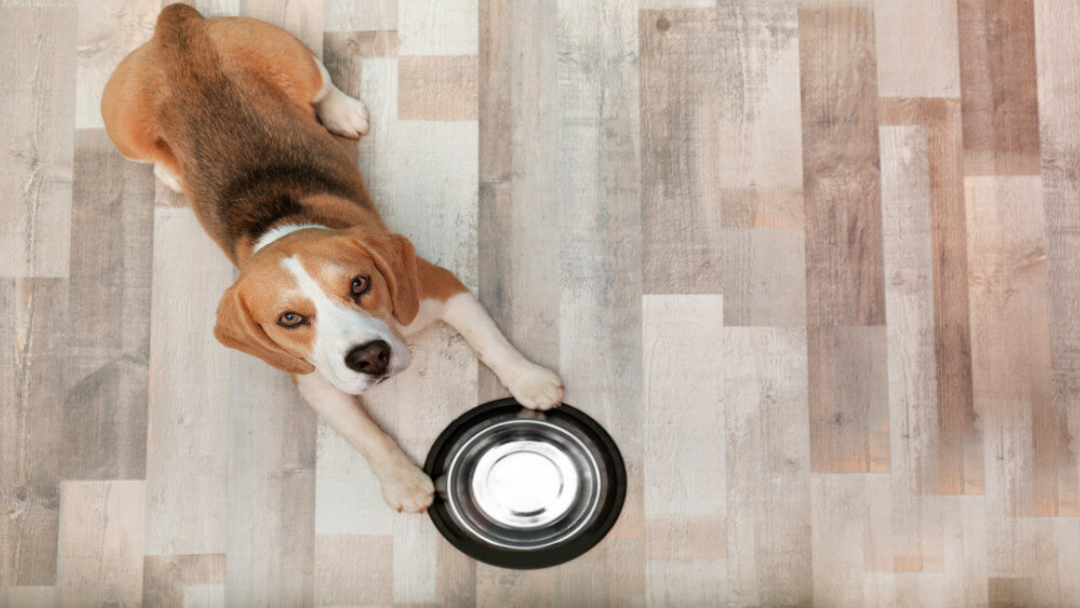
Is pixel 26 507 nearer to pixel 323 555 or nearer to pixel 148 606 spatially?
pixel 148 606

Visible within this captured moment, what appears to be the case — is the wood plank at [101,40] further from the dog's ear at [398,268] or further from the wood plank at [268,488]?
the dog's ear at [398,268]

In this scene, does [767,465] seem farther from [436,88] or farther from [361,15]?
[361,15]

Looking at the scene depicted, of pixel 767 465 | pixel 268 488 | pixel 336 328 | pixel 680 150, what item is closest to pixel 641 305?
pixel 680 150

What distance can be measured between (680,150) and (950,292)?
1.11 m

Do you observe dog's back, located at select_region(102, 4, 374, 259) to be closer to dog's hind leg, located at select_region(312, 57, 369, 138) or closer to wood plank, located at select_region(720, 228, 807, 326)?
dog's hind leg, located at select_region(312, 57, 369, 138)

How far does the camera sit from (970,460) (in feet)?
9.41

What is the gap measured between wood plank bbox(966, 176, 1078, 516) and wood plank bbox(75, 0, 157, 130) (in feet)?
10.4

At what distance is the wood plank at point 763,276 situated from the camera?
2938 millimetres

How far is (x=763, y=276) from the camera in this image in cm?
295

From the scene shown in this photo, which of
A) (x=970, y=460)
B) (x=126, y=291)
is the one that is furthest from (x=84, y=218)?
(x=970, y=460)

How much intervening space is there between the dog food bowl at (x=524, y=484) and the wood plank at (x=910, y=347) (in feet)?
3.32

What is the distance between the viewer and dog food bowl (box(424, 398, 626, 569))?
2.74 meters

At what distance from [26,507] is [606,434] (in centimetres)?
212

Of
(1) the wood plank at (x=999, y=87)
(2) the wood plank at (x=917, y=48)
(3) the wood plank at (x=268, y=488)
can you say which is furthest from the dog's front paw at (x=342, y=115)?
(1) the wood plank at (x=999, y=87)
